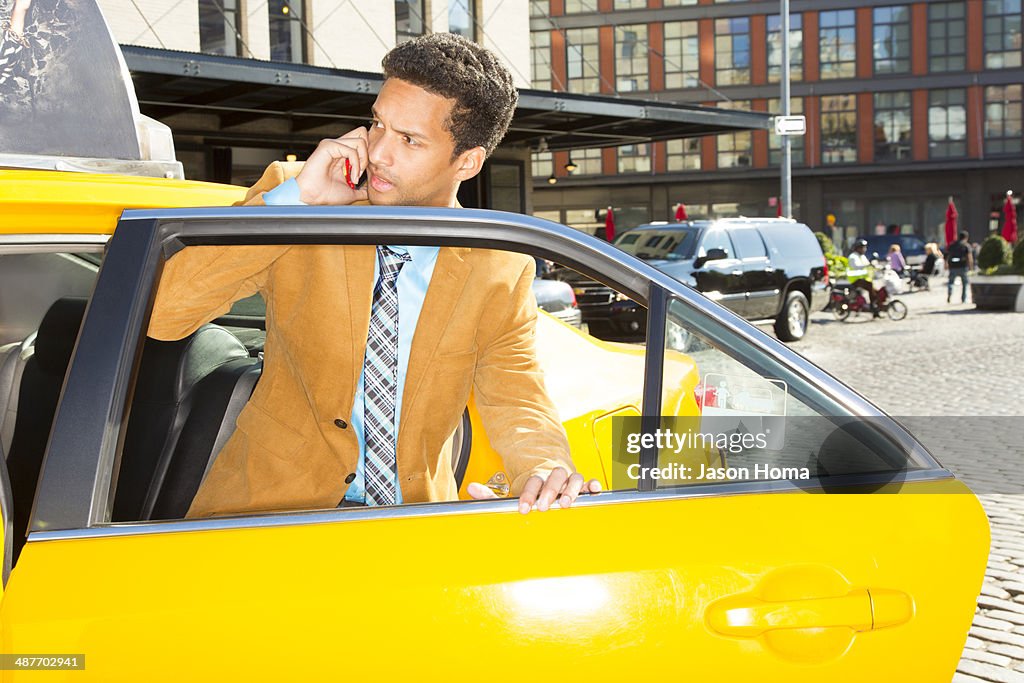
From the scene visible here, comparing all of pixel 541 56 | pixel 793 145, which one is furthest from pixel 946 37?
pixel 541 56

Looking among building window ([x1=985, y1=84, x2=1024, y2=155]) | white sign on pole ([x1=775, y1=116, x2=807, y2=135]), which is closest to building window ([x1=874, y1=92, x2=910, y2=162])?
building window ([x1=985, y1=84, x2=1024, y2=155])

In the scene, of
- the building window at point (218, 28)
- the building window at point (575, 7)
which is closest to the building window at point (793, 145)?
the building window at point (575, 7)

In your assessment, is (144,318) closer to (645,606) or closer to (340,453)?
(340,453)

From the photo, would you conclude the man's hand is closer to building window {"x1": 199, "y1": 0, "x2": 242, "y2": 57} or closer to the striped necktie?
the striped necktie

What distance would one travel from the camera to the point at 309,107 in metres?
19.1

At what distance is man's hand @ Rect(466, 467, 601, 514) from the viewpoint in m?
1.89

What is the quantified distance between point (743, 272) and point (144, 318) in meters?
15.1

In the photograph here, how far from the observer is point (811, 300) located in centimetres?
1780

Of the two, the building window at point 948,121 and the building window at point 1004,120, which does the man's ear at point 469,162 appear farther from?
the building window at point 1004,120

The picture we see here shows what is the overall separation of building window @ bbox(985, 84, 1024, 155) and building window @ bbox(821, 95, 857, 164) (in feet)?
20.2

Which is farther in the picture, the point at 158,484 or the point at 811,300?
the point at 811,300

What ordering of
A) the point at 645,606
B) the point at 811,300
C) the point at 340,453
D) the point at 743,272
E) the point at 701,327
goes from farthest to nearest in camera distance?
1. the point at 811,300
2. the point at 743,272
3. the point at 340,453
4. the point at 701,327
5. the point at 645,606

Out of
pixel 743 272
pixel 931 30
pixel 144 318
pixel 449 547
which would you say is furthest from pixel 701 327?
pixel 931 30

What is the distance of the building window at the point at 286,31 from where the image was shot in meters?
19.7
